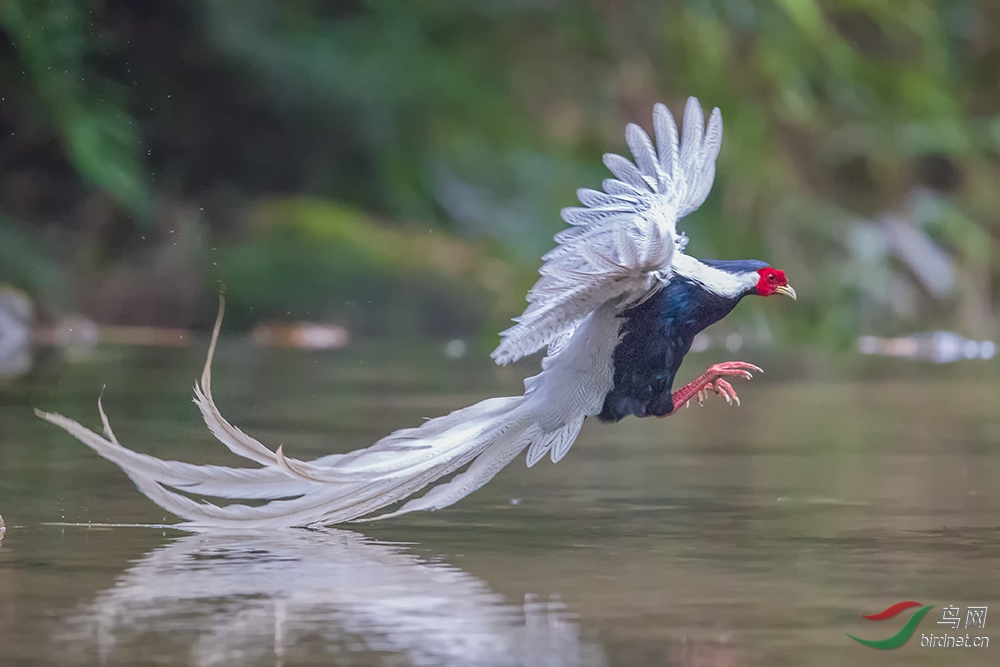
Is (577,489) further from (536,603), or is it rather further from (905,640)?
(905,640)

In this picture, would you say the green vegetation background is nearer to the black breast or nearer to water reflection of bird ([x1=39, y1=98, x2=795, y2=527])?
water reflection of bird ([x1=39, y1=98, x2=795, y2=527])

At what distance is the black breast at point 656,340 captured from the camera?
15.2 ft

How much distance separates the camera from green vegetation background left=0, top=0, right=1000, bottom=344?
11750 mm

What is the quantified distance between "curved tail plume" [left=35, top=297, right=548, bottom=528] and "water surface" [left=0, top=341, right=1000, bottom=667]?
10cm

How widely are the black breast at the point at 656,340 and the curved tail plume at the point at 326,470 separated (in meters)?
0.30

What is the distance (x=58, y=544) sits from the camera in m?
4.29

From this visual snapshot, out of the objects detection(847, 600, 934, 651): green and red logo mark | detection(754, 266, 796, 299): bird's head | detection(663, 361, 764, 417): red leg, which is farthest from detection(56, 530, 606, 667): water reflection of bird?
detection(754, 266, 796, 299): bird's head

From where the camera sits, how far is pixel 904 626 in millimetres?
3434

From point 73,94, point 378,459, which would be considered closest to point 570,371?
point 378,459

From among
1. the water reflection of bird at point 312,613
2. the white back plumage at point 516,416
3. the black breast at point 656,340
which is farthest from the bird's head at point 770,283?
the water reflection of bird at point 312,613

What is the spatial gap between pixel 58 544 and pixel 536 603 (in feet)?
4.53

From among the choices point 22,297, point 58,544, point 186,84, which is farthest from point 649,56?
point 58,544

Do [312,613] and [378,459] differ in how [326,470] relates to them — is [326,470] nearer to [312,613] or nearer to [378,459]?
[378,459]

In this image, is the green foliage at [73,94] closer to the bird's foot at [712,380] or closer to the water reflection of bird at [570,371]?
the water reflection of bird at [570,371]
